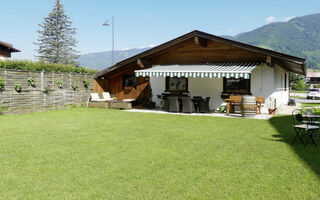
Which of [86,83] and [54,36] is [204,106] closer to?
[86,83]

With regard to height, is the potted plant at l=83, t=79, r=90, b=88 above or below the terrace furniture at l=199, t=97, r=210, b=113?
above

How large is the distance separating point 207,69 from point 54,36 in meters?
55.6

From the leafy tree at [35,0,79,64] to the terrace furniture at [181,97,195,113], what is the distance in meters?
52.4

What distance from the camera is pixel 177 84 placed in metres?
17.2

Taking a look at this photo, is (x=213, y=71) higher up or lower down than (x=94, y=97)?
higher up

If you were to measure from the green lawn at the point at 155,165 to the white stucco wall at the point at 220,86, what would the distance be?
5.84 meters

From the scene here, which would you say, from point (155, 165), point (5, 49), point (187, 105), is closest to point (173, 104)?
point (187, 105)

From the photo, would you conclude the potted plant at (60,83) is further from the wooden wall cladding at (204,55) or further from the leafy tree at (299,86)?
the leafy tree at (299,86)

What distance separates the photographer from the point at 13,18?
78.9 metres

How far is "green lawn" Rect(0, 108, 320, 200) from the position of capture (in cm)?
401

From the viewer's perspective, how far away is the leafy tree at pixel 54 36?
59.9 m

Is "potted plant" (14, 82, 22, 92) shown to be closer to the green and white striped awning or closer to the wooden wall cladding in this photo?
the green and white striped awning

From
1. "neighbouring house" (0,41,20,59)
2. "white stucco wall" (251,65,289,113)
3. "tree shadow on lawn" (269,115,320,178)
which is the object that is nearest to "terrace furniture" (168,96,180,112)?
"white stucco wall" (251,65,289,113)

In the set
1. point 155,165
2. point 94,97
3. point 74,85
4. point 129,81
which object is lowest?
point 155,165
